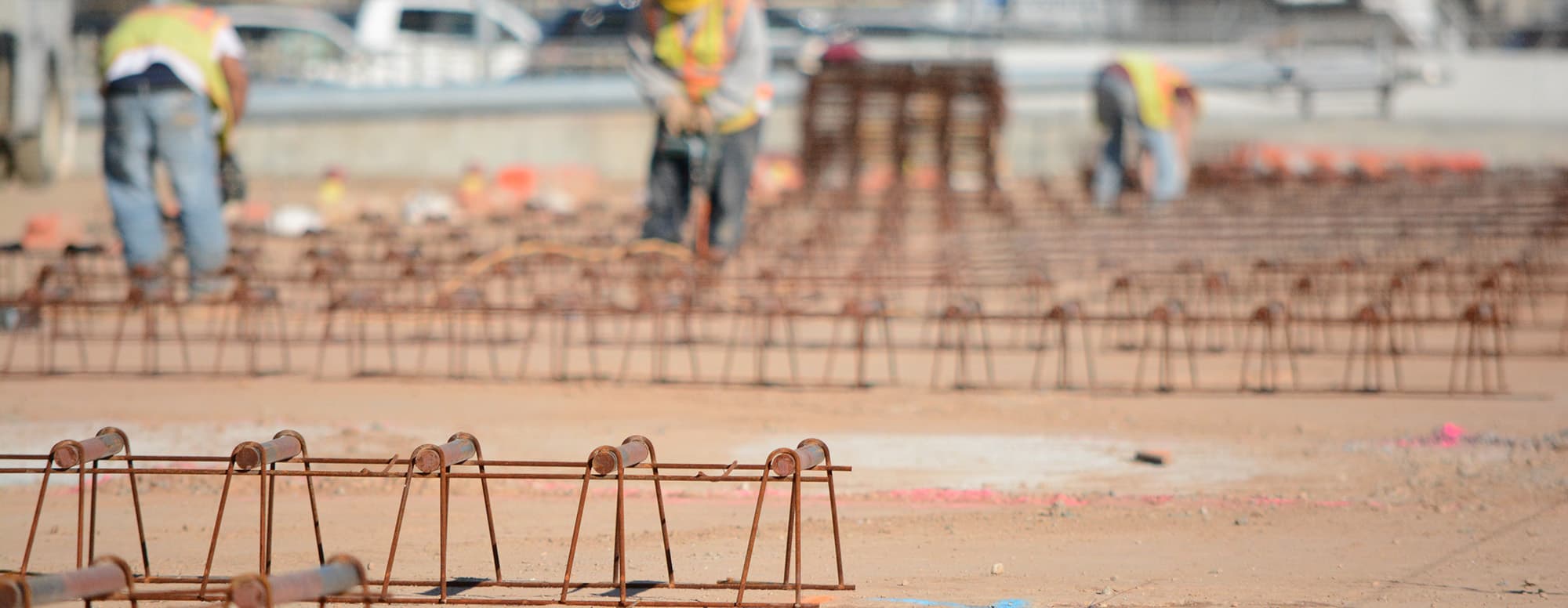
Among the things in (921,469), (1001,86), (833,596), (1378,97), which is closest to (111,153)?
(921,469)

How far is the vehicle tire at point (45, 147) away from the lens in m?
19.3

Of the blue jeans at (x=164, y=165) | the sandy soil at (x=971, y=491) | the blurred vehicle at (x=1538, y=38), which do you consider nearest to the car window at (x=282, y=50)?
the blue jeans at (x=164, y=165)

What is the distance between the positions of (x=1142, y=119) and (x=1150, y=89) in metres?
0.34

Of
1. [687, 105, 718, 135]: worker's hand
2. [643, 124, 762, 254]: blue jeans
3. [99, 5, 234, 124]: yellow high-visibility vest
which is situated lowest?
[643, 124, 762, 254]: blue jeans

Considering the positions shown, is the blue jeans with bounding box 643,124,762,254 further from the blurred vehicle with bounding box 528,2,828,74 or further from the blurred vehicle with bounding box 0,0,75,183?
the blurred vehicle with bounding box 528,2,828,74

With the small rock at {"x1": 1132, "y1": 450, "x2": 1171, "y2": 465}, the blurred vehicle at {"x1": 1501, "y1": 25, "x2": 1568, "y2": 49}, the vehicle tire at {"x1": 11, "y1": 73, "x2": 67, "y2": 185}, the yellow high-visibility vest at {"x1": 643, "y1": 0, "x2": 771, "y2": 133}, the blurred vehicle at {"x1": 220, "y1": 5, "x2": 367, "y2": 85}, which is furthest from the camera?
the blurred vehicle at {"x1": 1501, "y1": 25, "x2": 1568, "y2": 49}

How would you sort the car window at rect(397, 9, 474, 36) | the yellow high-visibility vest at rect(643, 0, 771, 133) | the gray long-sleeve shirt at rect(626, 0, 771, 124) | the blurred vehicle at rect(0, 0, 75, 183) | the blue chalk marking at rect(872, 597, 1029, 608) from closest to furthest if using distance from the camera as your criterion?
the blue chalk marking at rect(872, 597, 1029, 608)
the yellow high-visibility vest at rect(643, 0, 771, 133)
the gray long-sleeve shirt at rect(626, 0, 771, 124)
the blurred vehicle at rect(0, 0, 75, 183)
the car window at rect(397, 9, 474, 36)

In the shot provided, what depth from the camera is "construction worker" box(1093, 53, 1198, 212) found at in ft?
60.7

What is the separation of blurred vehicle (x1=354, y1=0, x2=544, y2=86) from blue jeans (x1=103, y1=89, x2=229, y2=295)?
11.4 m

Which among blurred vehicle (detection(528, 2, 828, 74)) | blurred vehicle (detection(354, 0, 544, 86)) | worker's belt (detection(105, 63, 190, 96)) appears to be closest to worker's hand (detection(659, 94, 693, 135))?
worker's belt (detection(105, 63, 190, 96))

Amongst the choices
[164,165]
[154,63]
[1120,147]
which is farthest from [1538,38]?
[154,63]

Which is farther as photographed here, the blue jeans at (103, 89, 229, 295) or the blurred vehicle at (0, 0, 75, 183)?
the blurred vehicle at (0, 0, 75, 183)

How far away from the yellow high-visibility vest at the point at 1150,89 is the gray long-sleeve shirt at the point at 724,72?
6192mm

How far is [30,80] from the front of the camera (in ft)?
62.4
